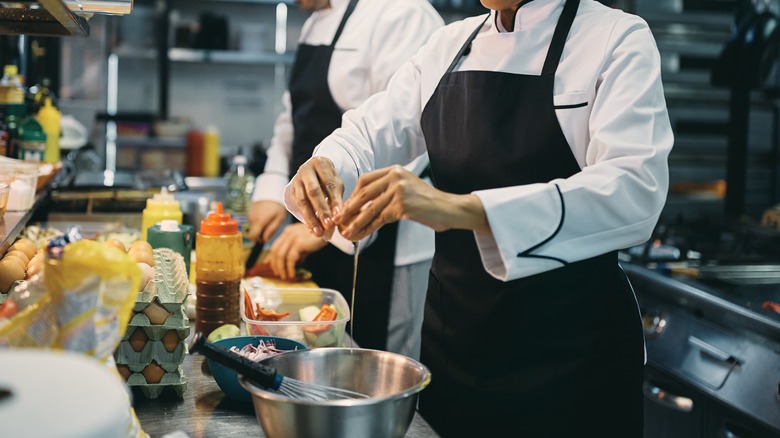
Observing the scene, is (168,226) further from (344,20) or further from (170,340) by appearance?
(344,20)

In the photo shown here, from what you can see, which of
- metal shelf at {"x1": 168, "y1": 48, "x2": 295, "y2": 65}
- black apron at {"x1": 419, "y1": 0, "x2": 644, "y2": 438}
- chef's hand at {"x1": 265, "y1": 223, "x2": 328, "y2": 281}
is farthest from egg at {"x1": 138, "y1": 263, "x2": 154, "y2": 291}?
metal shelf at {"x1": 168, "y1": 48, "x2": 295, "y2": 65}

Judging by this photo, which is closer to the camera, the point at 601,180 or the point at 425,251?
the point at 601,180

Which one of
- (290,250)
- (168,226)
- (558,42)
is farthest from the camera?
(290,250)

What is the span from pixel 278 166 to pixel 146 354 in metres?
1.47

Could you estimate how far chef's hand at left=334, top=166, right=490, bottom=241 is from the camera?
55.3 inches

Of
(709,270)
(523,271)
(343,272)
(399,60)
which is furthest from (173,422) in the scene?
(709,270)

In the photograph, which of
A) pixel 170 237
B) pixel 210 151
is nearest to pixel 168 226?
pixel 170 237

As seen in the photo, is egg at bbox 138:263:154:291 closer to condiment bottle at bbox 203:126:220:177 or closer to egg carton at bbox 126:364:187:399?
egg carton at bbox 126:364:187:399

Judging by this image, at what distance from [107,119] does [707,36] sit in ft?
12.5

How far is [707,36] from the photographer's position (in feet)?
14.9

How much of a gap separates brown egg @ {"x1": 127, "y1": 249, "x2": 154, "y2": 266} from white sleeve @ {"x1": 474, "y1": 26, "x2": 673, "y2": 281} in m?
0.64

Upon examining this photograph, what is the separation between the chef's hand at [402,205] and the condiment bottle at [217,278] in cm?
47

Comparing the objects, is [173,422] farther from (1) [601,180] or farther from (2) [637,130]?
(2) [637,130]

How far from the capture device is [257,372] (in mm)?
1174
